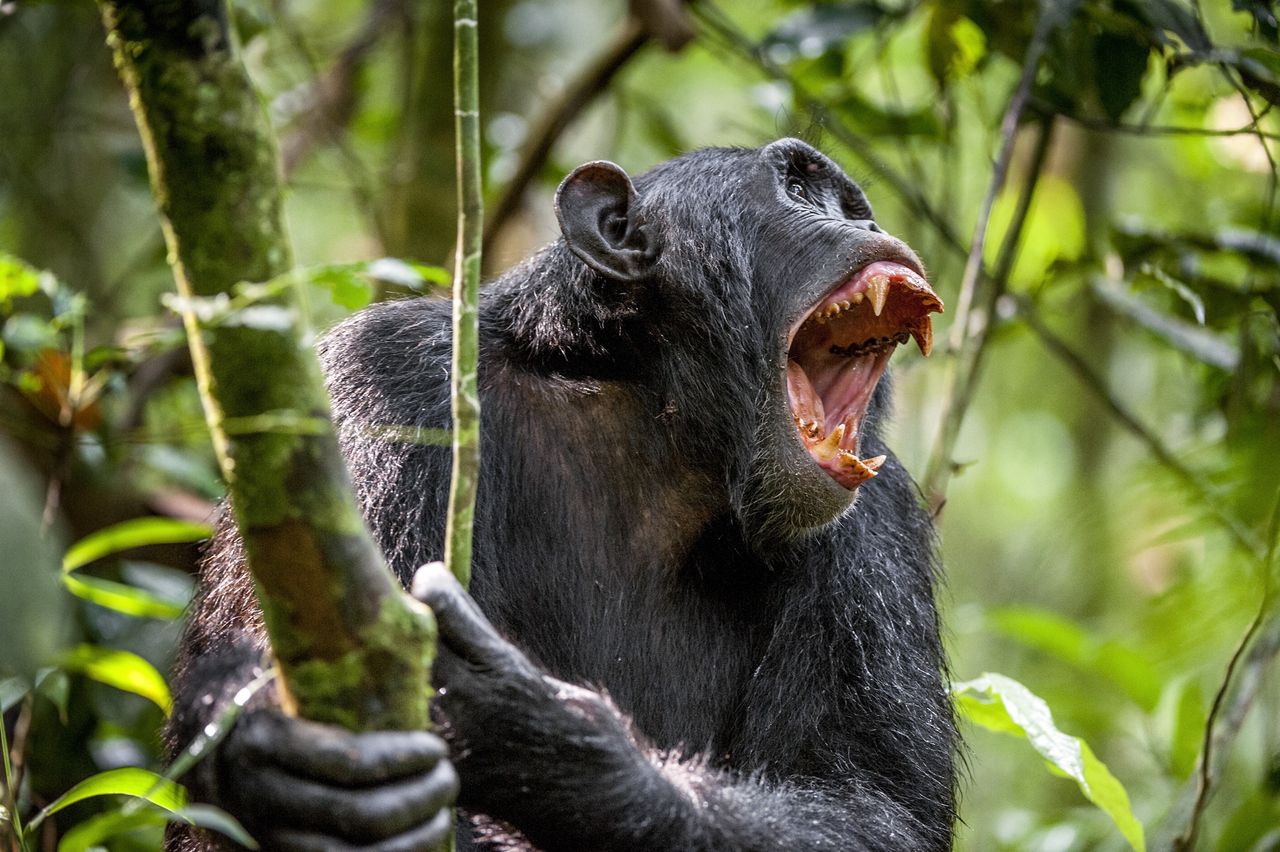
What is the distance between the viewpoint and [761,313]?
4.50 m

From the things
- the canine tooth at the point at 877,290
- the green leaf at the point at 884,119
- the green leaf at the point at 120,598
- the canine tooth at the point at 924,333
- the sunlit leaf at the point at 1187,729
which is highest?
the green leaf at the point at 884,119

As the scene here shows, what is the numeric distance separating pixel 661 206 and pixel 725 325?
0.53 meters

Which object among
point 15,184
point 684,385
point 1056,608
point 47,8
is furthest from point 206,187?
point 1056,608

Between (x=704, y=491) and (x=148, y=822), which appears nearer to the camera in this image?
(x=148, y=822)

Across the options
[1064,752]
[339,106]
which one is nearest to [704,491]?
[1064,752]

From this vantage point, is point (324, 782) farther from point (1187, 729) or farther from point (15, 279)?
point (1187, 729)

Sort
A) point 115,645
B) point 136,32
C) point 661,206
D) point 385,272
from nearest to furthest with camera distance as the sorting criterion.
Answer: point 136,32
point 385,272
point 661,206
point 115,645

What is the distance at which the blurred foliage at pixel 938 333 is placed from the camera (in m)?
3.52

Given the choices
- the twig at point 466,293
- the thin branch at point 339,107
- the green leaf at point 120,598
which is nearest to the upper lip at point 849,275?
the twig at point 466,293

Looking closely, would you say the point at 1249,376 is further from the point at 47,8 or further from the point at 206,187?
the point at 47,8

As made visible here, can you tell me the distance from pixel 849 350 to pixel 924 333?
0.32 m

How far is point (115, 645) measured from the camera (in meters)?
5.74

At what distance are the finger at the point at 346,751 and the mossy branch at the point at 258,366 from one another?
106 millimetres

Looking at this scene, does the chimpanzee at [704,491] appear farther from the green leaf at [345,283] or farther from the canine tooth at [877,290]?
the green leaf at [345,283]
